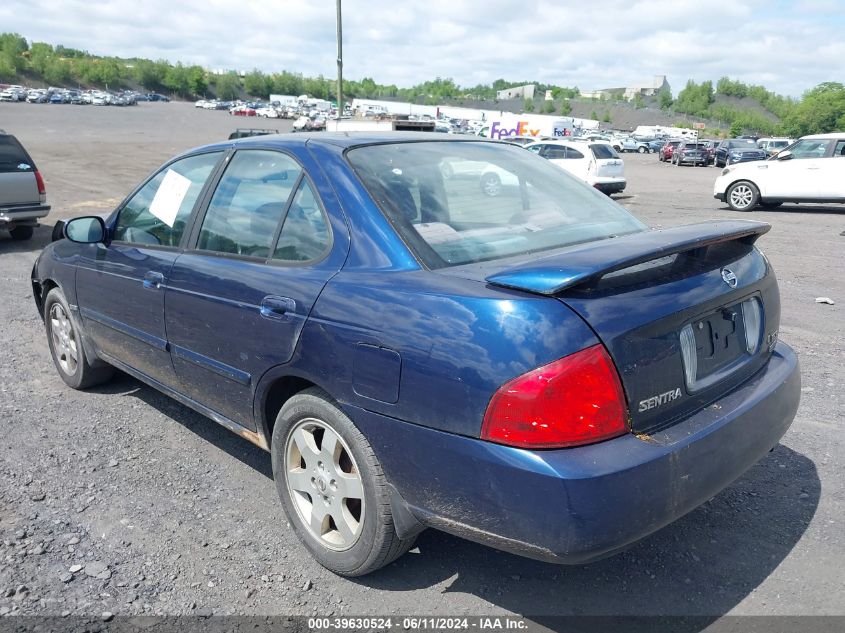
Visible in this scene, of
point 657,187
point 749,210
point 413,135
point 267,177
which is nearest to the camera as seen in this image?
point 267,177

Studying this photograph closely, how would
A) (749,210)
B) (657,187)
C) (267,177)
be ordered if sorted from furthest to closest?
(657,187) → (749,210) → (267,177)

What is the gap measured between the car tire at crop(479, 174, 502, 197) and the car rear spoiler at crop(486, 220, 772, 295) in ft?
2.58

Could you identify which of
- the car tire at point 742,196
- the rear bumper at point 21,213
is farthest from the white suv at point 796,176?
the rear bumper at point 21,213

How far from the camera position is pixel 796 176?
1560 cm

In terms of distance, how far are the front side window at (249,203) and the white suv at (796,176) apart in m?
15.4

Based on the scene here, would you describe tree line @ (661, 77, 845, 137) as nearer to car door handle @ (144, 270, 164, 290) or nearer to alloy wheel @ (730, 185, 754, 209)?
alloy wheel @ (730, 185, 754, 209)

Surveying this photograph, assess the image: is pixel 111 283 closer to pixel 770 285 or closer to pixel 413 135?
pixel 413 135

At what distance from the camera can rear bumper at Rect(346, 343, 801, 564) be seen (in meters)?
2.07

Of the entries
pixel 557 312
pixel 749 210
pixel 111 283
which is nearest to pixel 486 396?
pixel 557 312

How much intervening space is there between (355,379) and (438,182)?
41.8 inches

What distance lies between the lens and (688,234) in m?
2.61

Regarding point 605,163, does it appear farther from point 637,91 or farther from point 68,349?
point 637,91

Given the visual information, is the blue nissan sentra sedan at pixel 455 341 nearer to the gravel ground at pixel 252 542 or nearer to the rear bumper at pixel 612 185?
the gravel ground at pixel 252 542

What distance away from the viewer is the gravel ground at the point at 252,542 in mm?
2643
